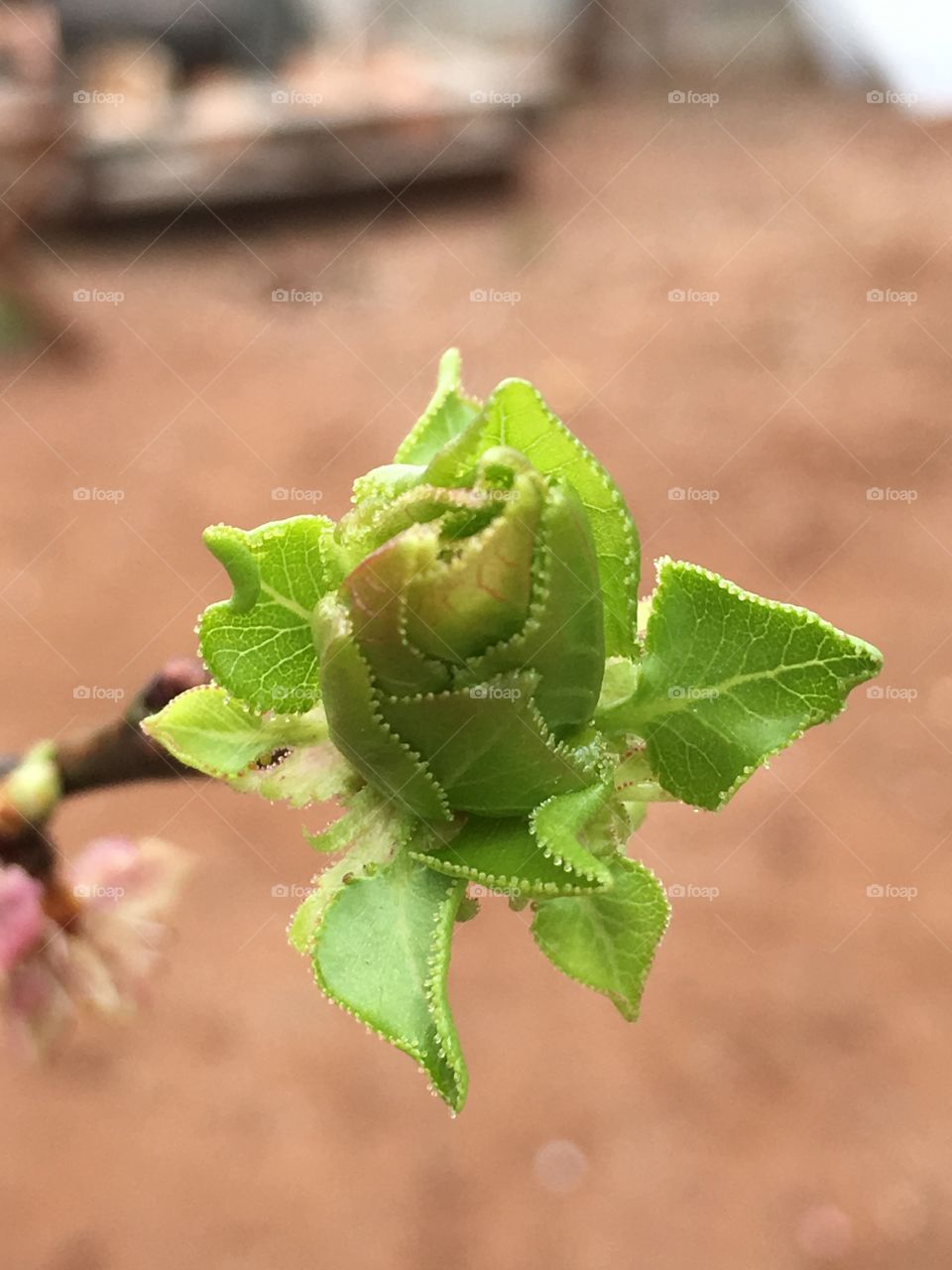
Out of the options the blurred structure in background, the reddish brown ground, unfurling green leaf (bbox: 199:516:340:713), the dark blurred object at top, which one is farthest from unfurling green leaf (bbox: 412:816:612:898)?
the dark blurred object at top

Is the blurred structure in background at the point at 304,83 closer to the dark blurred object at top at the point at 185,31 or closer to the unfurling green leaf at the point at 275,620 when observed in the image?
the dark blurred object at top at the point at 185,31

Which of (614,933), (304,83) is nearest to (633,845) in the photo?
(614,933)

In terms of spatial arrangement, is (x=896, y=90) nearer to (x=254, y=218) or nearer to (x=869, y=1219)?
(x=254, y=218)

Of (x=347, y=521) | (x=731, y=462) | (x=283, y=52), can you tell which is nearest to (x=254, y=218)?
(x=283, y=52)

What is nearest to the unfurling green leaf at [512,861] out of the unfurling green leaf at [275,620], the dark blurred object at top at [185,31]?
the unfurling green leaf at [275,620]

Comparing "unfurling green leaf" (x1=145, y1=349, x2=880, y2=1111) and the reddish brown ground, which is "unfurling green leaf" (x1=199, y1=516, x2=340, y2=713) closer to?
"unfurling green leaf" (x1=145, y1=349, x2=880, y2=1111)
